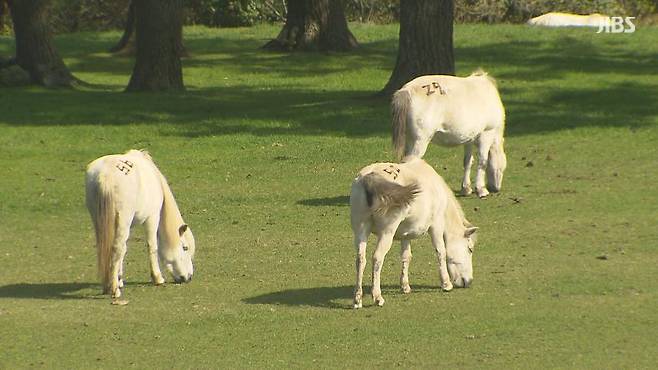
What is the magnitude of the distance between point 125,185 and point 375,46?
24.6 m

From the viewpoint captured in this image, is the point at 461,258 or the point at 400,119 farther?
the point at 400,119

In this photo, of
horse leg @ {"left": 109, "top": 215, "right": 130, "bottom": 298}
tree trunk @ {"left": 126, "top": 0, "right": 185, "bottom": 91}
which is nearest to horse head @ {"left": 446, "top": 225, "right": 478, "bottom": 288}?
horse leg @ {"left": 109, "top": 215, "right": 130, "bottom": 298}

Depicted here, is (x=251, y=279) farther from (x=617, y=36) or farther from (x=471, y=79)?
(x=617, y=36)

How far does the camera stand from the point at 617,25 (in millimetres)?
41906

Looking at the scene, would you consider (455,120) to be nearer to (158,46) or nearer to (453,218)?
(453,218)

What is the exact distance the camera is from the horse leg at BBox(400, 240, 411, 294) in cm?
1241

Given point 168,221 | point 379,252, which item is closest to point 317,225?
point 168,221

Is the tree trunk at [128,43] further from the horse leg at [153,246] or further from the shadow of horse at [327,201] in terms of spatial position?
the horse leg at [153,246]

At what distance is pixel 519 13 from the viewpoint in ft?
156

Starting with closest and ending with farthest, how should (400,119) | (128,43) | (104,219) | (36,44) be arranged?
1. (104,219)
2. (400,119)
3. (36,44)
4. (128,43)

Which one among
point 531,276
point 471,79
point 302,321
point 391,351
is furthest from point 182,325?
point 471,79

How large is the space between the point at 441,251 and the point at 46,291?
3922 millimetres

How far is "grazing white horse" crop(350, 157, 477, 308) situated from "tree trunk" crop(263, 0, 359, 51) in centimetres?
2251

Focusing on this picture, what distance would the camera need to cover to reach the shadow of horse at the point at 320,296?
40.3 ft
